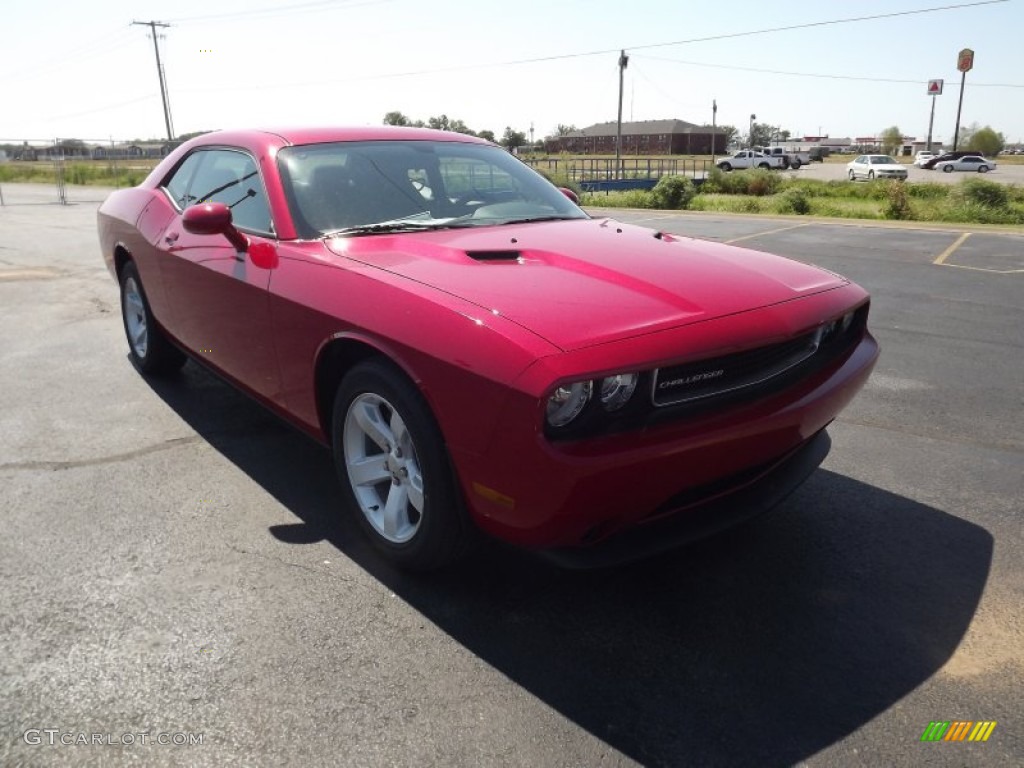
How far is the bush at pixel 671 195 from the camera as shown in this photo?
24.4 meters

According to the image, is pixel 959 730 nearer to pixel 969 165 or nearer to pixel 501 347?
pixel 501 347

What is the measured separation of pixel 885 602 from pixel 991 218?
61.1 ft

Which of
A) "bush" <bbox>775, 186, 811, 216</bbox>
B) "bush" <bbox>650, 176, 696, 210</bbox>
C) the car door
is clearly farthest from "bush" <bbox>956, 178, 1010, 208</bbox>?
the car door

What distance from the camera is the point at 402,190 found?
142 inches

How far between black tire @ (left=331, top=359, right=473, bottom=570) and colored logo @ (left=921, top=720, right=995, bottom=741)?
56.2 inches

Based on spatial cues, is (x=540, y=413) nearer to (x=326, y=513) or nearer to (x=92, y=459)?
(x=326, y=513)

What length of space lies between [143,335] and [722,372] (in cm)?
422

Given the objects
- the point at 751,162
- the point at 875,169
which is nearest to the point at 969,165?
the point at 751,162

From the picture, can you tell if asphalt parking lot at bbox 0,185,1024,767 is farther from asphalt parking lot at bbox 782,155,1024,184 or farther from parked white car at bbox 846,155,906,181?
parked white car at bbox 846,155,906,181

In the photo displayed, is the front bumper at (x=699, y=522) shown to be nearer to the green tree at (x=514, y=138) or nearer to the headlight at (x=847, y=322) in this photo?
the headlight at (x=847, y=322)

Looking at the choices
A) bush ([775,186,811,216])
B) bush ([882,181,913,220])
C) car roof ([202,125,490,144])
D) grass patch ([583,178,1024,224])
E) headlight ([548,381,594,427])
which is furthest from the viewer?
bush ([775,186,811,216])

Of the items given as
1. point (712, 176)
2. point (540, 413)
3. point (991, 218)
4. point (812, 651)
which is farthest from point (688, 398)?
point (712, 176)

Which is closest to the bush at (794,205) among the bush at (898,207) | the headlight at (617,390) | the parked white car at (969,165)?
the bush at (898,207)

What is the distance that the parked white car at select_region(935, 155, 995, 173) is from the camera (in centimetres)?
5363
